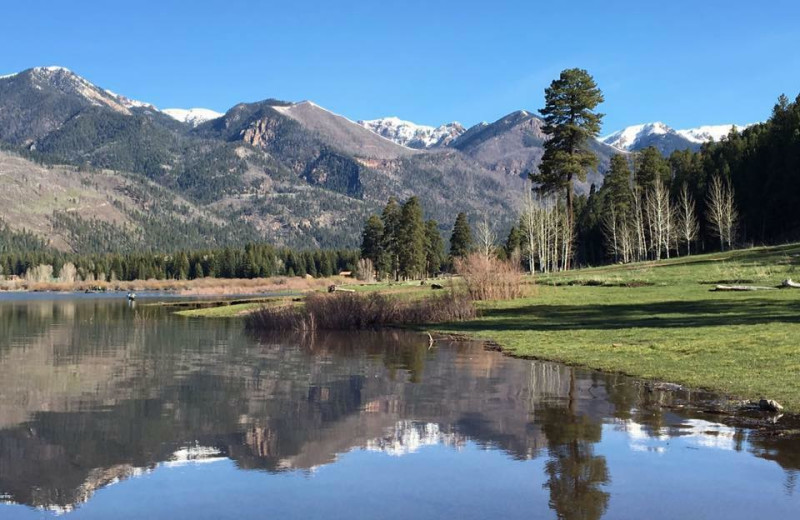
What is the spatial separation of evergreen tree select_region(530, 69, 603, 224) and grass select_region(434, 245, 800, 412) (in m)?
13.7

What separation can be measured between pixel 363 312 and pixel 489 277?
27.0 feet

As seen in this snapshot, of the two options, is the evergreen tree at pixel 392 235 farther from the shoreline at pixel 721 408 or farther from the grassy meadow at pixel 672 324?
the shoreline at pixel 721 408

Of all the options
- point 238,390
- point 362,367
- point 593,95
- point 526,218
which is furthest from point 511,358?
point 526,218

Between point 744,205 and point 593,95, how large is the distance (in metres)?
48.5

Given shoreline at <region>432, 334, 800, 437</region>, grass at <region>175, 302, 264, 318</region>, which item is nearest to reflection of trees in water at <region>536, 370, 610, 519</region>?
shoreline at <region>432, 334, 800, 437</region>

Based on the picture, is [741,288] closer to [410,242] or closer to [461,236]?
[410,242]

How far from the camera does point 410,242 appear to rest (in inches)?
4584

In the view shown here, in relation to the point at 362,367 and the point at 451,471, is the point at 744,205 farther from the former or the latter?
the point at 451,471

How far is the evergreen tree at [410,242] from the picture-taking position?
11619 centimetres

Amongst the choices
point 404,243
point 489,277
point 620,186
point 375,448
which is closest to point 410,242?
point 404,243

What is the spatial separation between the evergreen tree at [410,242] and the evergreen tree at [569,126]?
5141 centimetres

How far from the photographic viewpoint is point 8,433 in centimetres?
1534

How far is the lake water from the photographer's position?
10.5 m

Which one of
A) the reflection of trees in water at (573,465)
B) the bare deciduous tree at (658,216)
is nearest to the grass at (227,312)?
the reflection of trees in water at (573,465)
